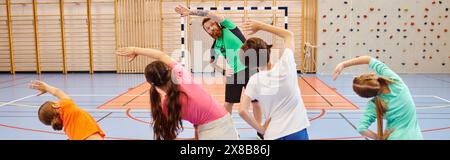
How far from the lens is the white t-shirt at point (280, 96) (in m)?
2.78

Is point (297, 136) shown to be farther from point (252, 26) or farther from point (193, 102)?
point (252, 26)

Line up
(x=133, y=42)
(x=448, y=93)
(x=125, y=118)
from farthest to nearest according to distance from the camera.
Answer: (x=133, y=42) < (x=448, y=93) < (x=125, y=118)

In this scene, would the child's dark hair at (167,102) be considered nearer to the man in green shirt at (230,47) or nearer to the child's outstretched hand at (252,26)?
the child's outstretched hand at (252,26)

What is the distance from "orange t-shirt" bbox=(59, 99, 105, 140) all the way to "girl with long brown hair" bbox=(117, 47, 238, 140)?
2.66 ft

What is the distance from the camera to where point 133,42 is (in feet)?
49.8

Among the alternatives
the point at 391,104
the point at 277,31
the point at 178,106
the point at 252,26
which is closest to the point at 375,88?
the point at 391,104

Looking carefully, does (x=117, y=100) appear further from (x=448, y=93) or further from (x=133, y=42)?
(x=448, y=93)

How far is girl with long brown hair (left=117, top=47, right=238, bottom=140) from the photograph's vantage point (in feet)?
8.54

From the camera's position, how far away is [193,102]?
8.71 feet

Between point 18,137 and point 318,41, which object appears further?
point 318,41

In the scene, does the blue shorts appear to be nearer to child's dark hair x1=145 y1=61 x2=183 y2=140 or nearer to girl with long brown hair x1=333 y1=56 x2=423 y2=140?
girl with long brown hair x1=333 y1=56 x2=423 y2=140

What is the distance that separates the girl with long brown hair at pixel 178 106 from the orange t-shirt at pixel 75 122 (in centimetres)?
81
